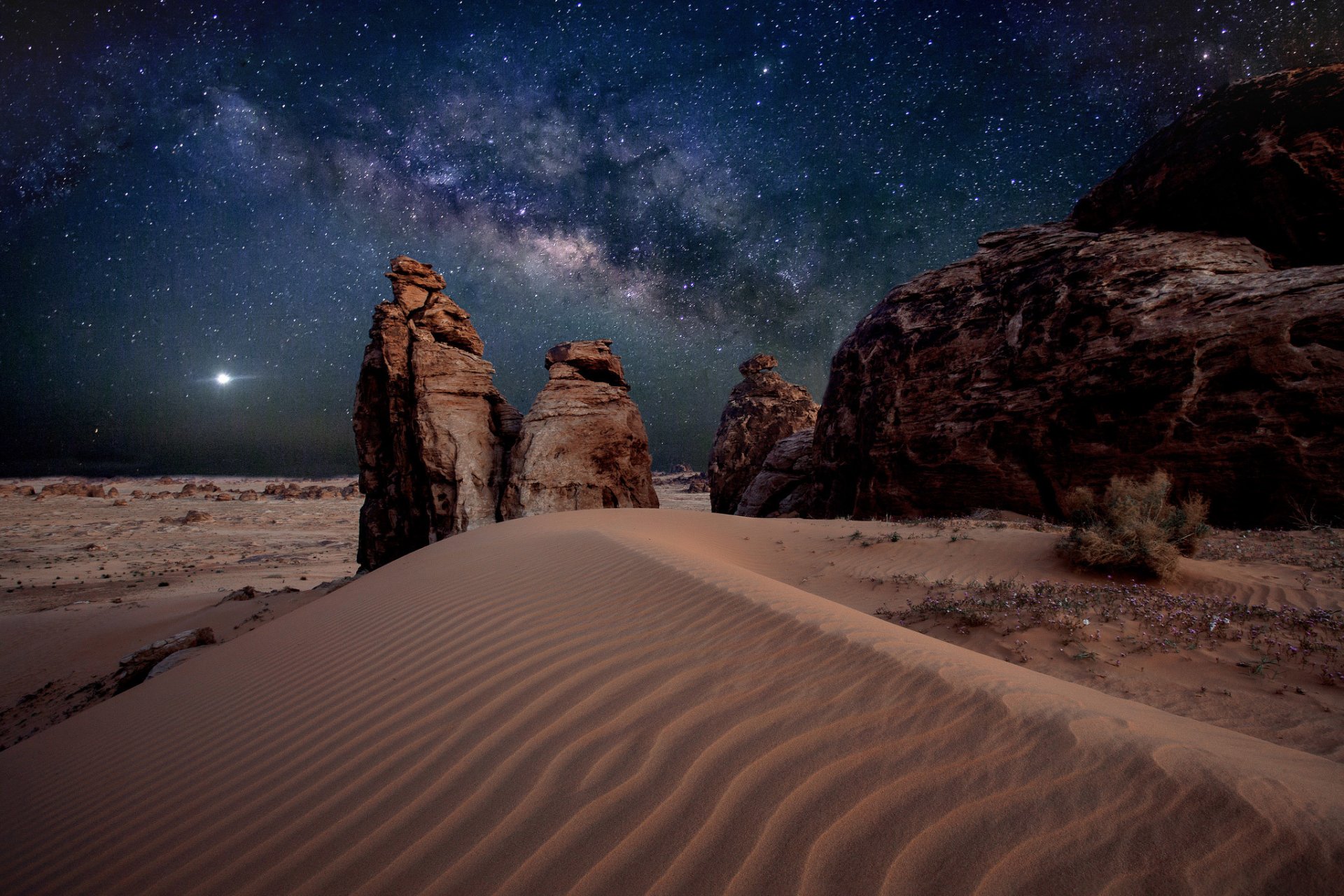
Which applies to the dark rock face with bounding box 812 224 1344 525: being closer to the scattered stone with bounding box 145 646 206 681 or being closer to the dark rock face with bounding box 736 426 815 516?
the dark rock face with bounding box 736 426 815 516

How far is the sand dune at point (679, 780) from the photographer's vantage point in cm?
120

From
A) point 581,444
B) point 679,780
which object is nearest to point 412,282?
point 581,444

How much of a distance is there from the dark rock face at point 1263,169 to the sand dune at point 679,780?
12611 millimetres

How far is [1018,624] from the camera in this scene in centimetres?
370

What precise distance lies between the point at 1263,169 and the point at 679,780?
14626 mm

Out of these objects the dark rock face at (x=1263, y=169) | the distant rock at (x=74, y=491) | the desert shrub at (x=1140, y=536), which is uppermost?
the dark rock face at (x=1263, y=169)

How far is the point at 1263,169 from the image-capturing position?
8766 millimetres

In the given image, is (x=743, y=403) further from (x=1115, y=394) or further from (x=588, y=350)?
(x=1115, y=394)

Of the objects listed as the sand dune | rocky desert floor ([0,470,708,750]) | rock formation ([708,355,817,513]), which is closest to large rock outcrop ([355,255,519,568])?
rocky desert floor ([0,470,708,750])

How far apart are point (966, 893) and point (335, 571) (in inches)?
759

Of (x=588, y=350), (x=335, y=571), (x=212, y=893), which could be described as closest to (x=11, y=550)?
(x=335, y=571)

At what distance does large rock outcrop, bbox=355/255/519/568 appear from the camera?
41.9ft

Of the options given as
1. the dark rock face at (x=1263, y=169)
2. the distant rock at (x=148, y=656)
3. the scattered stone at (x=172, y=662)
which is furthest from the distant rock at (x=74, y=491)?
the dark rock face at (x=1263, y=169)

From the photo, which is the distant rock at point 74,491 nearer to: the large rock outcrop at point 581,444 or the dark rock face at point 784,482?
the large rock outcrop at point 581,444
